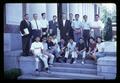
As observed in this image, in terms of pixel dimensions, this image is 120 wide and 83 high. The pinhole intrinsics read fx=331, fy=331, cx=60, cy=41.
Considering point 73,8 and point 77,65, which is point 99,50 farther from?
point 73,8

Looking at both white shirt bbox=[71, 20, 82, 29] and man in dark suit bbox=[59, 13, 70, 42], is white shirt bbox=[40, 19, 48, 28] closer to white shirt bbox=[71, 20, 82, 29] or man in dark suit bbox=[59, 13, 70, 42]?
man in dark suit bbox=[59, 13, 70, 42]

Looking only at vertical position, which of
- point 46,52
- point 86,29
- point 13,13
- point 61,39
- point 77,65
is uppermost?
point 13,13

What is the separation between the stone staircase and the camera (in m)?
3.51

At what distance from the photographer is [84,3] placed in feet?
11.5

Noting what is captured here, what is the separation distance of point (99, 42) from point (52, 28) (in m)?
0.52

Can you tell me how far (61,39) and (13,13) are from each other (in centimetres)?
58

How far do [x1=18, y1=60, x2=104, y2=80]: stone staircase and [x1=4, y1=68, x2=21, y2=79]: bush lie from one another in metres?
0.06

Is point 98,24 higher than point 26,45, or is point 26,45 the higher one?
point 98,24

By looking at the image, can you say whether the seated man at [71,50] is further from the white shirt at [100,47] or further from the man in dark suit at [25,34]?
the man in dark suit at [25,34]

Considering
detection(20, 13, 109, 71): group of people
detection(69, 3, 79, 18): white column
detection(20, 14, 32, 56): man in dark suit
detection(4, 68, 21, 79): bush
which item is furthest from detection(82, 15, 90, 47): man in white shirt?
detection(4, 68, 21, 79): bush

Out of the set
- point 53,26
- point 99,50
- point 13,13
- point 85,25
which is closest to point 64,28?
point 53,26

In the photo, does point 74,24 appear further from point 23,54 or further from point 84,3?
point 23,54

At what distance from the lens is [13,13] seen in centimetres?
350

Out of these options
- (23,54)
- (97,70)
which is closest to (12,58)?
(23,54)
